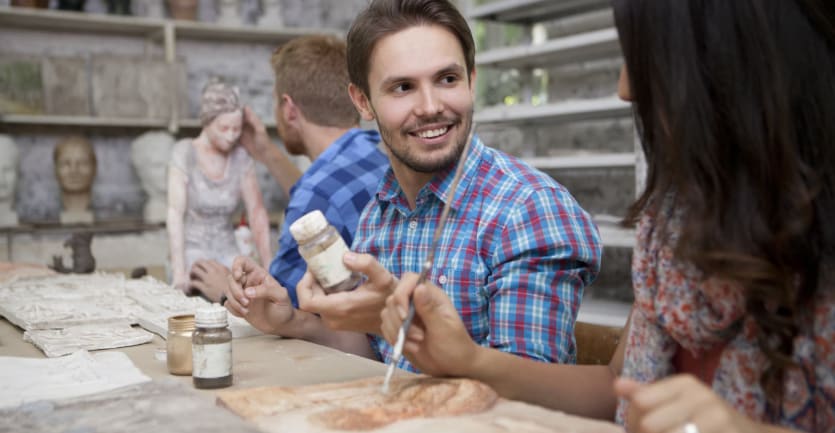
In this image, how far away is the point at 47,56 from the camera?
196 inches

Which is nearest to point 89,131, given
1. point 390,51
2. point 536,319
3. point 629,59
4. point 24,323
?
point 24,323

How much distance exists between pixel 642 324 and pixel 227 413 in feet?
1.98

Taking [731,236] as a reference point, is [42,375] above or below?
below

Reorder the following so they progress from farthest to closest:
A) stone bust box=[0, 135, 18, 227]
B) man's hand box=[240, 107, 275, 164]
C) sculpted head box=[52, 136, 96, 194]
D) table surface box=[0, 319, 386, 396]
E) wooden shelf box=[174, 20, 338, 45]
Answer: wooden shelf box=[174, 20, 338, 45] < sculpted head box=[52, 136, 96, 194] < stone bust box=[0, 135, 18, 227] < man's hand box=[240, 107, 275, 164] < table surface box=[0, 319, 386, 396]

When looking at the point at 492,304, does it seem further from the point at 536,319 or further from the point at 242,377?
the point at 242,377

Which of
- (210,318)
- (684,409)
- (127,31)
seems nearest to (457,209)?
(210,318)

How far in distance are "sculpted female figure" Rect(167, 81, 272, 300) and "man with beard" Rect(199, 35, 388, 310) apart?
78cm

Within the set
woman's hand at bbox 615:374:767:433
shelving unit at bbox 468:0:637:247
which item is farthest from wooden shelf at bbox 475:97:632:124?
woman's hand at bbox 615:374:767:433

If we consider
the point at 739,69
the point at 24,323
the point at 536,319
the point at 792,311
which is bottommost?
the point at 24,323

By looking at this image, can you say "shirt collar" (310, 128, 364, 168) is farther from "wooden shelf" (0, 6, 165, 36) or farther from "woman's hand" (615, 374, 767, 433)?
"wooden shelf" (0, 6, 165, 36)

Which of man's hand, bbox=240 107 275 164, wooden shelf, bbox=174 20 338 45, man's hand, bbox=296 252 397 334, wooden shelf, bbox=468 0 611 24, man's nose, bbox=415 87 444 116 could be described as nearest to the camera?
man's hand, bbox=296 252 397 334

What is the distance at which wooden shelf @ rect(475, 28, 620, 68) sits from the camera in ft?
12.3

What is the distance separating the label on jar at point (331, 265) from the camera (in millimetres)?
1269

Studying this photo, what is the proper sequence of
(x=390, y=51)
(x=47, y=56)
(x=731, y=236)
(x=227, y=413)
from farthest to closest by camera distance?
(x=47, y=56) → (x=390, y=51) → (x=227, y=413) → (x=731, y=236)
